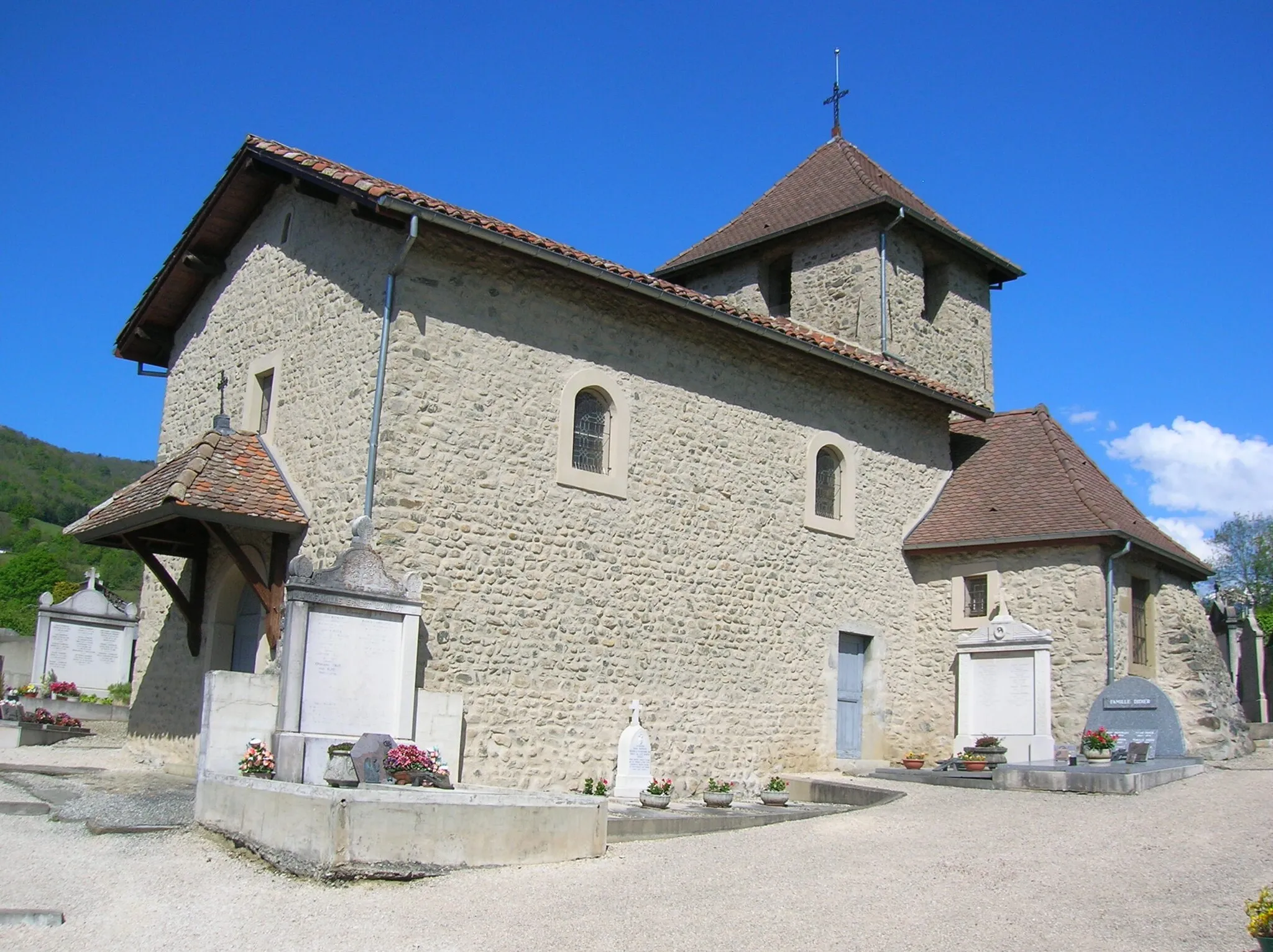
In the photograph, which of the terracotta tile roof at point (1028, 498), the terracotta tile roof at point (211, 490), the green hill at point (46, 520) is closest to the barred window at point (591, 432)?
the terracotta tile roof at point (211, 490)

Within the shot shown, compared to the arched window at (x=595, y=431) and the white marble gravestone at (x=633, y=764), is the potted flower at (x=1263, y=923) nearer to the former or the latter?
the white marble gravestone at (x=633, y=764)

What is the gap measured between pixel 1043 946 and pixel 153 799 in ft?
25.8

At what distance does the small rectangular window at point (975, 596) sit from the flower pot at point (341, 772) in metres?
10.00

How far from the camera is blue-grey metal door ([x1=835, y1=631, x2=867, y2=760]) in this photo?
608 inches

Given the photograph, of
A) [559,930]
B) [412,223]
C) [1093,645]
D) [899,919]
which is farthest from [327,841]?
[1093,645]

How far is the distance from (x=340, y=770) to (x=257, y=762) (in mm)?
1396

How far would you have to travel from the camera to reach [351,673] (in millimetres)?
10242

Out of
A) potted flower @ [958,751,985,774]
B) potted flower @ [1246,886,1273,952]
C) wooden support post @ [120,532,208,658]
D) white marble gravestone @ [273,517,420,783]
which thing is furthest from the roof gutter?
potted flower @ [1246,886,1273,952]

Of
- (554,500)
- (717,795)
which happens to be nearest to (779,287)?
(554,500)

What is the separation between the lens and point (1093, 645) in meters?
14.8

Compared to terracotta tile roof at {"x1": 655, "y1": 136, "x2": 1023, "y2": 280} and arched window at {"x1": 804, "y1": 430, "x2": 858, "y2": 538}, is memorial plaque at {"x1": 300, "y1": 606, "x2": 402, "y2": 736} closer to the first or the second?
arched window at {"x1": 804, "y1": 430, "x2": 858, "y2": 538}

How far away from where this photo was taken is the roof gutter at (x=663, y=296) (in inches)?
431

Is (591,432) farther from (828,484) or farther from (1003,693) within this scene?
(1003,693)

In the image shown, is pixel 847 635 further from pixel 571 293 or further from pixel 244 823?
pixel 244 823
